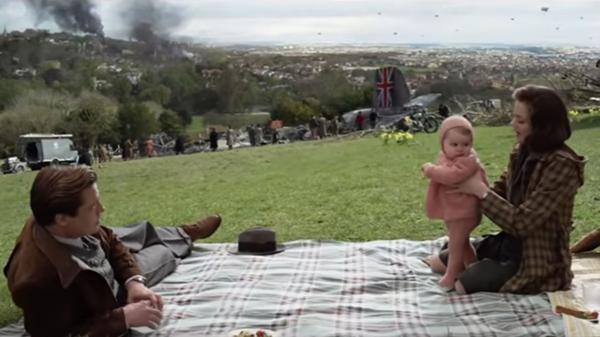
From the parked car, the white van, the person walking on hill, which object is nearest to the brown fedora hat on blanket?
the white van

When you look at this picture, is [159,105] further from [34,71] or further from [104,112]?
[34,71]

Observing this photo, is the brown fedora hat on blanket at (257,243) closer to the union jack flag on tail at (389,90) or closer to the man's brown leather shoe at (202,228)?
the man's brown leather shoe at (202,228)

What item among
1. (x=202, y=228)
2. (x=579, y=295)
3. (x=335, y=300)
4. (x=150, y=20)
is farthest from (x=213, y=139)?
(x=579, y=295)

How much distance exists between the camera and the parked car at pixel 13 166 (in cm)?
474

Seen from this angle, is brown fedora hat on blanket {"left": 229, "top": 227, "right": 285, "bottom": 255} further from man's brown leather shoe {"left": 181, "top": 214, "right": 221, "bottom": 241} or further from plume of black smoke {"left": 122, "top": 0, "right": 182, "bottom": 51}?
plume of black smoke {"left": 122, "top": 0, "right": 182, "bottom": 51}

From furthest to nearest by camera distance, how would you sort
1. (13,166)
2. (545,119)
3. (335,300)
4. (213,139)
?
(213,139) < (13,166) < (335,300) < (545,119)

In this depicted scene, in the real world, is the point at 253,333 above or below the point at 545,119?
below

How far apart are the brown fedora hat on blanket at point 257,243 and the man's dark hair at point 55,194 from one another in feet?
3.12

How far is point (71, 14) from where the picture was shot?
4875 mm

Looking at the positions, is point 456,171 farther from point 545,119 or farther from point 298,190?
point 298,190

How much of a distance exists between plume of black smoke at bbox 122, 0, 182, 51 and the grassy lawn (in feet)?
3.01

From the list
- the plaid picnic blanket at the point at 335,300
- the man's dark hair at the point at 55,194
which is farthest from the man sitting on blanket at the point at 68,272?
the plaid picnic blanket at the point at 335,300

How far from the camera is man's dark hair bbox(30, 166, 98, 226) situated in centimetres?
192

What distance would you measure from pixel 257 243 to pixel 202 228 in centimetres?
22
